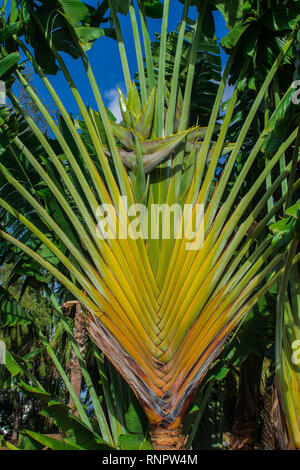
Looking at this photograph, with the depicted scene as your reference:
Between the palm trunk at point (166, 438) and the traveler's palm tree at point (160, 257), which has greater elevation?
the traveler's palm tree at point (160, 257)

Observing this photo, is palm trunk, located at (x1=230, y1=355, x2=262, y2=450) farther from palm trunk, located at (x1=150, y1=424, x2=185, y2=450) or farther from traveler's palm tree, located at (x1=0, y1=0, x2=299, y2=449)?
palm trunk, located at (x1=150, y1=424, x2=185, y2=450)

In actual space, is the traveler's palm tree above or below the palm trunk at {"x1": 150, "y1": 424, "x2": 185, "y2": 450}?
above

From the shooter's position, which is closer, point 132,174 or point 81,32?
point 132,174

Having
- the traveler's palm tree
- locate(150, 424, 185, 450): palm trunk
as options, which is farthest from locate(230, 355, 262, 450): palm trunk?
locate(150, 424, 185, 450): palm trunk

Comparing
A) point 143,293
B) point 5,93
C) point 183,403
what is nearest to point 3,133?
point 5,93

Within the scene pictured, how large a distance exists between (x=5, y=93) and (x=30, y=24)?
678 millimetres

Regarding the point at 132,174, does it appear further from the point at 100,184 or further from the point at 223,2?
the point at 223,2

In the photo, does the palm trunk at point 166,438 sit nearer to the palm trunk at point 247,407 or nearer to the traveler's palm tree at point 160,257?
the traveler's palm tree at point 160,257

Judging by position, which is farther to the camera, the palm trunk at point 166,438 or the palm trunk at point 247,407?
the palm trunk at point 247,407

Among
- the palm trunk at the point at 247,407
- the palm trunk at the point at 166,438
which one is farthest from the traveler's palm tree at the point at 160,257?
the palm trunk at the point at 247,407

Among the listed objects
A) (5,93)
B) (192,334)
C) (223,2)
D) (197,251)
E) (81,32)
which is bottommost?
(192,334)

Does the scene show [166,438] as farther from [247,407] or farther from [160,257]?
[247,407]

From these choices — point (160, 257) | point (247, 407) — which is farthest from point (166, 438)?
point (247, 407)
